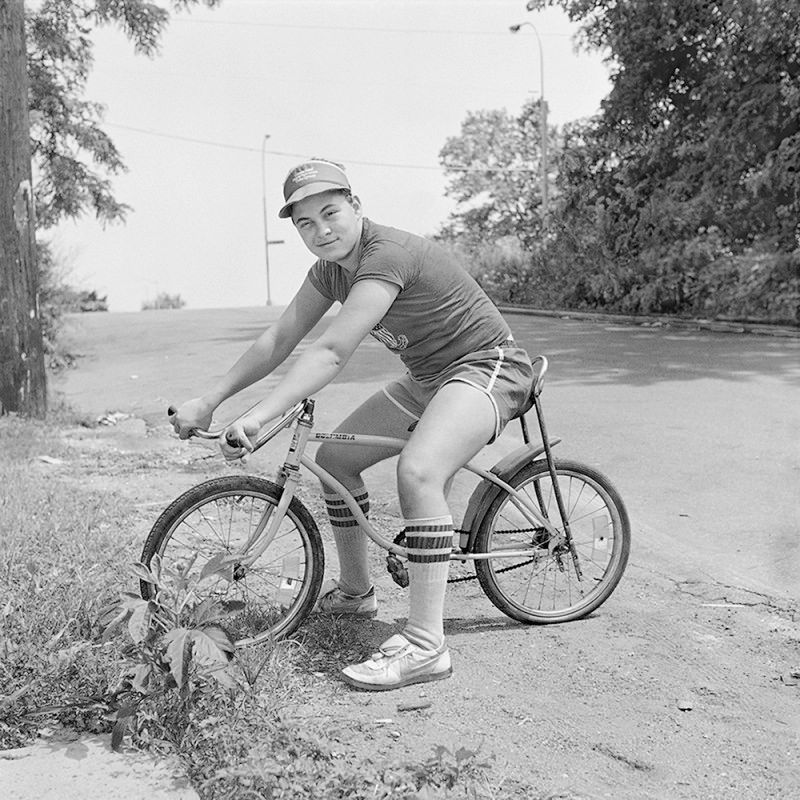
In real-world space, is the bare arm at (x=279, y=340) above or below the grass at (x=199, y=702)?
above

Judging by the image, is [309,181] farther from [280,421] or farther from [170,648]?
[170,648]

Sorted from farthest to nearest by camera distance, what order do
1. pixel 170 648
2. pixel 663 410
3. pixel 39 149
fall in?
pixel 39 149 → pixel 663 410 → pixel 170 648

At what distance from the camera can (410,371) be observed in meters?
4.67

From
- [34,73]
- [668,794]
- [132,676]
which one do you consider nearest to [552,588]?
[668,794]

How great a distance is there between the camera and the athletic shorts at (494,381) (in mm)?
4441

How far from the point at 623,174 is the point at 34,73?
1222 centimetres

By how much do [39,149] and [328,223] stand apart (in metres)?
13.4

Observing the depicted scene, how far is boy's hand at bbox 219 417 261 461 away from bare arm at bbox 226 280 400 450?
121mm

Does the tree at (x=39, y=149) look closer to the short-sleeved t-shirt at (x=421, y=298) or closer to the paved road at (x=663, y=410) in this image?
the paved road at (x=663, y=410)

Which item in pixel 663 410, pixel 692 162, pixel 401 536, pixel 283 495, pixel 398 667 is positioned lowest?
pixel 398 667

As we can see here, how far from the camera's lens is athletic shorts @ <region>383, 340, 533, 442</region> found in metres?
4.44

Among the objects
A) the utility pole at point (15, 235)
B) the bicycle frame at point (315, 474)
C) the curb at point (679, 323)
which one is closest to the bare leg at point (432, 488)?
the bicycle frame at point (315, 474)

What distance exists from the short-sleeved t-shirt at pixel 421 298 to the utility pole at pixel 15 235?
664 centimetres

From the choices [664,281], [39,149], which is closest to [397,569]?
[39,149]
